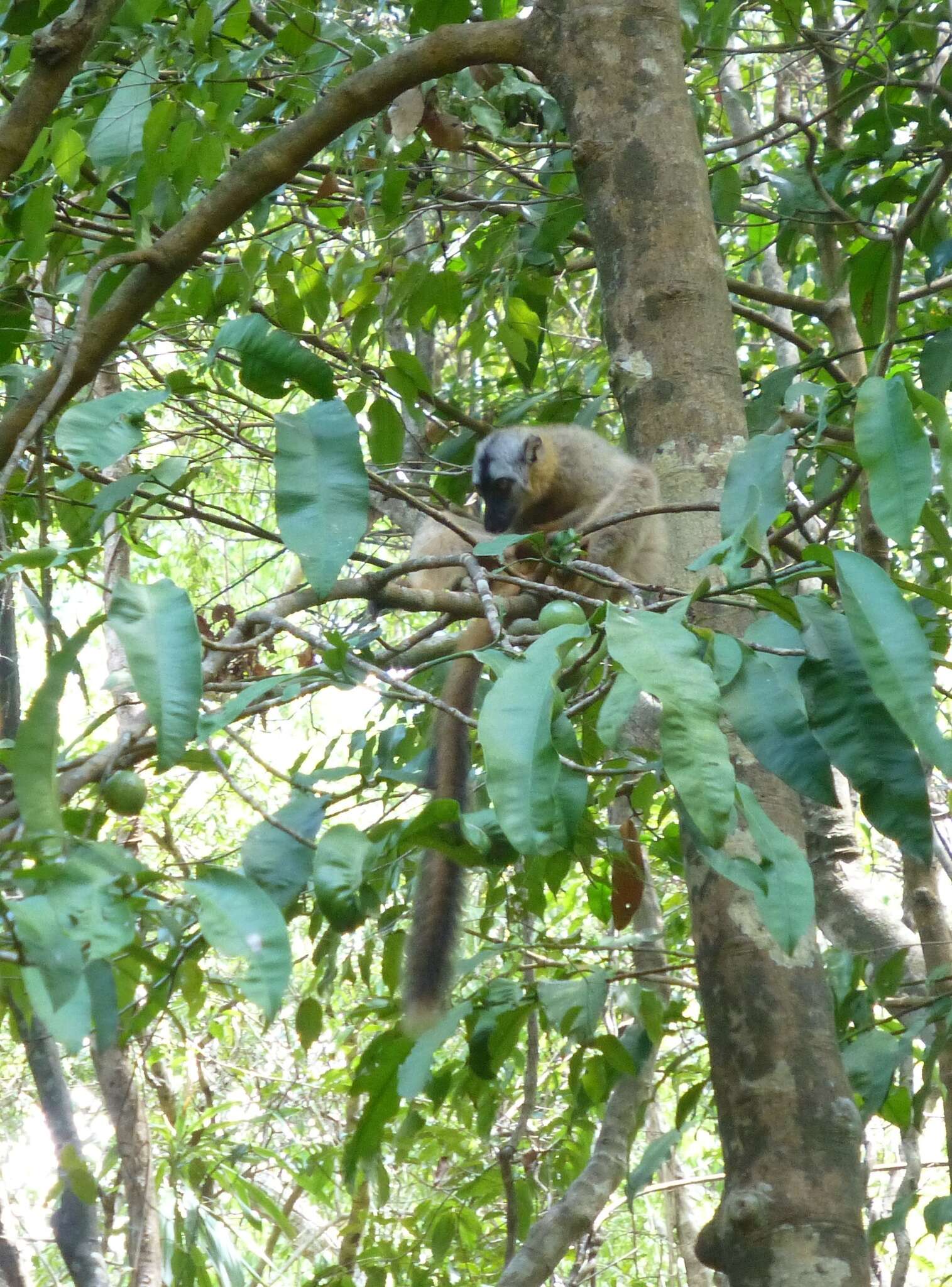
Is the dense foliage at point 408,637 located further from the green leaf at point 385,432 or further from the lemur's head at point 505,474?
the lemur's head at point 505,474

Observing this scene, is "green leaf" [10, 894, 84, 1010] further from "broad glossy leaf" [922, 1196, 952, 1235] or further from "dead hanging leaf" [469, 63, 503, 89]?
"dead hanging leaf" [469, 63, 503, 89]

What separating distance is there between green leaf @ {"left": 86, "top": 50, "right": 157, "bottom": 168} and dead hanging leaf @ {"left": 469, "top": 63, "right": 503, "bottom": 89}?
4.15 feet

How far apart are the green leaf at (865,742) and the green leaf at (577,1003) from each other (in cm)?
135

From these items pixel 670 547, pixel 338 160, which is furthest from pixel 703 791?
pixel 338 160

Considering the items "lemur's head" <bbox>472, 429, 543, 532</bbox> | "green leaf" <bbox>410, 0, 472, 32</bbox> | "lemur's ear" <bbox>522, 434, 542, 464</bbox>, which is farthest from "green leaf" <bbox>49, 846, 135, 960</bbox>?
"lemur's ear" <bbox>522, 434, 542, 464</bbox>

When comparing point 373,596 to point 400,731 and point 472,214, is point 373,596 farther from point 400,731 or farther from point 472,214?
point 472,214

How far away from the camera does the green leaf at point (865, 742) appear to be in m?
1.28

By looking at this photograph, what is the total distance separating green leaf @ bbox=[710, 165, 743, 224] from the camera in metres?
3.48

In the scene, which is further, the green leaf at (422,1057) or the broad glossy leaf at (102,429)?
the green leaf at (422,1057)

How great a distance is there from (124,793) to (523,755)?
60 cm

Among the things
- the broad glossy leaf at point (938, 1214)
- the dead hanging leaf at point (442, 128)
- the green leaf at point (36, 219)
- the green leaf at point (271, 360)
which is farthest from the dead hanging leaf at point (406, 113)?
the broad glossy leaf at point (938, 1214)

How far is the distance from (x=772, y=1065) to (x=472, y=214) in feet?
10.0

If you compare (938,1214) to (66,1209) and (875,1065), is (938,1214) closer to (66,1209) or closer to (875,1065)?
(875,1065)

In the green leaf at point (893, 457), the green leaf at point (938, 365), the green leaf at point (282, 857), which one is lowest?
the green leaf at point (282, 857)
